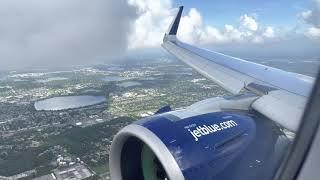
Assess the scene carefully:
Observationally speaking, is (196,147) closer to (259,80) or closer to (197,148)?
(197,148)

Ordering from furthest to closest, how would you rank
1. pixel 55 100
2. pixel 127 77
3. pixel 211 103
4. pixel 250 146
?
1. pixel 127 77
2. pixel 55 100
3. pixel 211 103
4. pixel 250 146

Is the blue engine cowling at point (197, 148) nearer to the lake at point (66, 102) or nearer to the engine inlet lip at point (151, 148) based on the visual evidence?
the engine inlet lip at point (151, 148)

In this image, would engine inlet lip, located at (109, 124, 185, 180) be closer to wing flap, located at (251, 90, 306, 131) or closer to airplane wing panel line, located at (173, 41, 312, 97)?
wing flap, located at (251, 90, 306, 131)

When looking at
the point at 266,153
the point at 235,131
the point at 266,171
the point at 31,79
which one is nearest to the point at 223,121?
the point at 235,131

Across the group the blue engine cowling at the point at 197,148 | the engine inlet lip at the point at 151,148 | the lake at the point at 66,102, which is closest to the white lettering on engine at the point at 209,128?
the blue engine cowling at the point at 197,148

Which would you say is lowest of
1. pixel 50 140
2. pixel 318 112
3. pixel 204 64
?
pixel 50 140

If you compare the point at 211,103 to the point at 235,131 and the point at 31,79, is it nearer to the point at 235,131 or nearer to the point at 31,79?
the point at 235,131

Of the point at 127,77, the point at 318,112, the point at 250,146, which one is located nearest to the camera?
the point at 318,112
